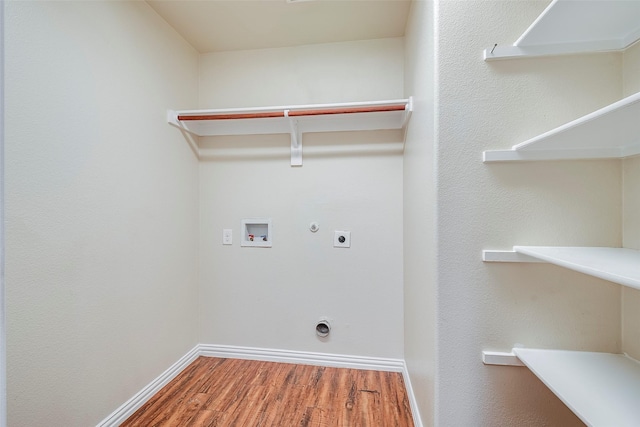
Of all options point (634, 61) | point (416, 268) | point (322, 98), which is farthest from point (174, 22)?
point (634, 61)

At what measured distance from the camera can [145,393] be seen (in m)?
1.66

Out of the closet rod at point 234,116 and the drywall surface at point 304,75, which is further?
the drywall surface at point 304,75

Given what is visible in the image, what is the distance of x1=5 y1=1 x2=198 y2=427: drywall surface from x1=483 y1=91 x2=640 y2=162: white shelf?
1.78 m

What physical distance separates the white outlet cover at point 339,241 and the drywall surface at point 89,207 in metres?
1.11

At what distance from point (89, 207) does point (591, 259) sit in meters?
2.00

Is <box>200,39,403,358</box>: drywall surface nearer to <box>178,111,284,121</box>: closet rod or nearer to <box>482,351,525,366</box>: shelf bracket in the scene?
<box>178,111,284,121</box>: closet rod

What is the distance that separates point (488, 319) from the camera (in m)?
1.08

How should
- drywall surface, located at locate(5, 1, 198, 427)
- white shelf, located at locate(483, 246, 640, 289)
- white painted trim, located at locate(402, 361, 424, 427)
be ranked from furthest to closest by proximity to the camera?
white painted trim, located at locate(402, 361, 424, 427)
drywall surface, located at locate(5, 1, 198, 427)
white shelf, located at locate(483, 246, 640, 289)

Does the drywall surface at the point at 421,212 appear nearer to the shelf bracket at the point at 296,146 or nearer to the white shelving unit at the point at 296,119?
the white shelving unit at the point at 296,119

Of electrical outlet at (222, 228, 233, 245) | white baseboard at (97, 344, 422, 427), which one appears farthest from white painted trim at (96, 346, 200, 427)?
electrical outlet at (222, 228, 233, 245)

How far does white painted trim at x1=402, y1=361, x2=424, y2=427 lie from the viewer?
1.45 m

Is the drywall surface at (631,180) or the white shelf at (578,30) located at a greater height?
the white shelf at (578,30)

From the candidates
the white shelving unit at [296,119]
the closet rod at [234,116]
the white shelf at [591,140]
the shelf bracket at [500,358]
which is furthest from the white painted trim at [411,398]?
the closet rod at [234,116]

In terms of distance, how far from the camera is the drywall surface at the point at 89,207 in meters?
A: 1.10
